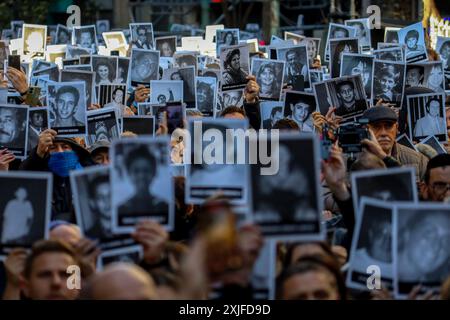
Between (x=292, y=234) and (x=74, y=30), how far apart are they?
58.9 ft

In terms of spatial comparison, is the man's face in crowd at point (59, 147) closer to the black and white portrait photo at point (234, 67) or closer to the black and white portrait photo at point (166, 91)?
the black and white portrait photo at point (166, 91)

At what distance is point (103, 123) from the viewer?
36.9 feet

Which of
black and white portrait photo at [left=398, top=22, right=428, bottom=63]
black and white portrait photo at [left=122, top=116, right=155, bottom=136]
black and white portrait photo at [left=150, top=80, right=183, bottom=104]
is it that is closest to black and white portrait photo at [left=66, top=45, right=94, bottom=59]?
black and white portrait photo at [left=398, top=22, right=428, bottom=63]

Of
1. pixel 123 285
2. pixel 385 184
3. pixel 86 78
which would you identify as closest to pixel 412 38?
pixel 86 78

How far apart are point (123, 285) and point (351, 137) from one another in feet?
11.9

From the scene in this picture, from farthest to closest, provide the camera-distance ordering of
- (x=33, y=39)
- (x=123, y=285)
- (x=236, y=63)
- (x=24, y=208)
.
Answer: (x=33, y=39) → (x=236, y=63) → (x=24, y=208) → (x=123, y=285)

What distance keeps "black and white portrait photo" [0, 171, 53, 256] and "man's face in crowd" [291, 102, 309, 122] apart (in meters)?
6.09

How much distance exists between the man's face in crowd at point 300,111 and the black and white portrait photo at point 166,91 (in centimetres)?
134

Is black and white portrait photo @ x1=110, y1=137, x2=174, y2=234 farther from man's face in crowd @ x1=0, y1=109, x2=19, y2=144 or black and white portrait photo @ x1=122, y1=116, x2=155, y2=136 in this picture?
black and white portrait photo @ x1=122, y1=116, x2=155, y2=136

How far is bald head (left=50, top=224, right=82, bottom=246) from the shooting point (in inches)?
250

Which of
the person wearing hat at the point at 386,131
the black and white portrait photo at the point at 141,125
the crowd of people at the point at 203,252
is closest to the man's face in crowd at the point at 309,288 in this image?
the crowd of people at the point at 203,252

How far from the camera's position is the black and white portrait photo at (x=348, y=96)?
10844 mm

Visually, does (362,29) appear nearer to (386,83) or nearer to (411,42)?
(411,42)
